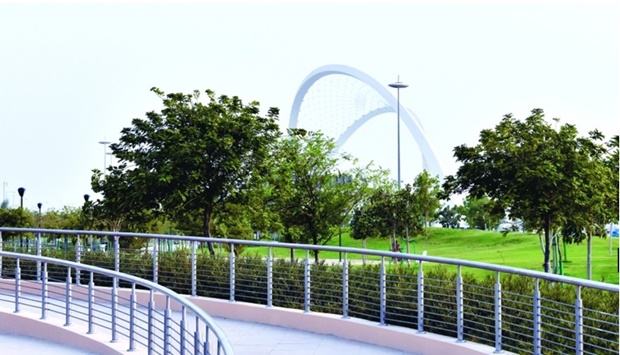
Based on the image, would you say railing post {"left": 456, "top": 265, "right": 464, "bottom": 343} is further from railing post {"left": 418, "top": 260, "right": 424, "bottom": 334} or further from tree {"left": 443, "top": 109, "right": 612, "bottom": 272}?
tree {"left": 443, "top": 109, "right": 612, "bottom": 272}

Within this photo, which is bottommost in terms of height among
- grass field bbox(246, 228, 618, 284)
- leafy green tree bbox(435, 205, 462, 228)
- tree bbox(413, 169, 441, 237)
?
grass field bbox(246, 228, 618, 284)

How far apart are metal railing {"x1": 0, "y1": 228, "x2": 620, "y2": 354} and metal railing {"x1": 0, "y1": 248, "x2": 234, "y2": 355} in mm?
540

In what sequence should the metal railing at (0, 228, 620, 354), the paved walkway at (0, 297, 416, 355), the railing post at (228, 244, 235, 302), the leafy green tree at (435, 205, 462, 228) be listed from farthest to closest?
the leafy green tree at (435, 205, 462, 228) → the railing post at (228, 244, 235, 302) → the paved walkway at (0, 297, 416, 355) → the metal railing at (0, 228, 620, 354)

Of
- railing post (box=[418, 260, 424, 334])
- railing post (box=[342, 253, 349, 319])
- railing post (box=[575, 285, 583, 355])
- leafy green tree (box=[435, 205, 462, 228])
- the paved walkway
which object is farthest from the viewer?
leafy green tree (box=[435, 205, 462, 228])

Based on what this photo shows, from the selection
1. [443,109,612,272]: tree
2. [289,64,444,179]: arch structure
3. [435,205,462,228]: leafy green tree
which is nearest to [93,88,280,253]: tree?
[443,109,612,272]: tree

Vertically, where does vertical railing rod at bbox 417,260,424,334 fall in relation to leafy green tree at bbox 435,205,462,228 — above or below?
above

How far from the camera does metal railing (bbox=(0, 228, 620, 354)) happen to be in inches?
402

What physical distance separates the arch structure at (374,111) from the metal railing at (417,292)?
2099 inches

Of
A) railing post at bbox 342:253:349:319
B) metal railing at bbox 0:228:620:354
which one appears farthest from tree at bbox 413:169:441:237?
railing post at bbox 342:253:349:319

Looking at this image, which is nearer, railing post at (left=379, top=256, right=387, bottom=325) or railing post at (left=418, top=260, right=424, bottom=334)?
railing post at (left=418, top=260, right=424, bottom=334)

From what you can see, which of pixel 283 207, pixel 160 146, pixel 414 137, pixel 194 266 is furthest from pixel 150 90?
pixel 414 137

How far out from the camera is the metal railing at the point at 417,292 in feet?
33.5

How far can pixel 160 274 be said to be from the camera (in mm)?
16906

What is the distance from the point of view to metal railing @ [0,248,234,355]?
337 inches
